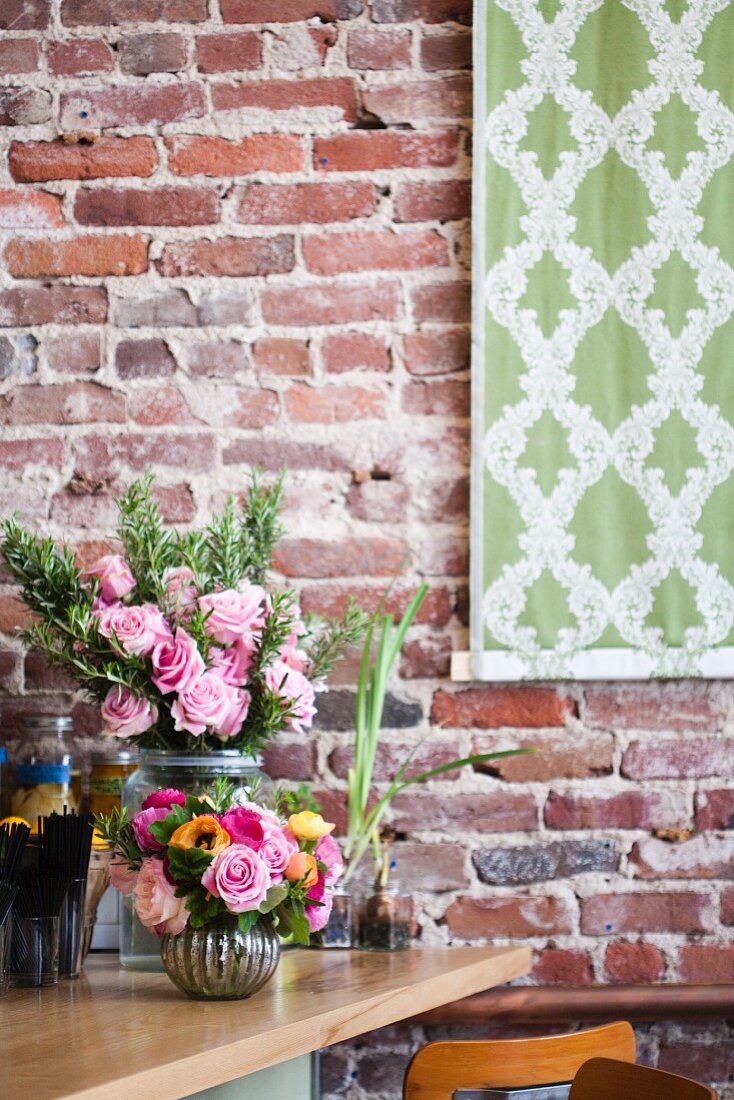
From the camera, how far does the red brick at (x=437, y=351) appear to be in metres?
1.98

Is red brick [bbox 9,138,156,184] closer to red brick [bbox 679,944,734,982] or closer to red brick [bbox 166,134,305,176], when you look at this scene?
red brick [bbox 166,134,305,176]

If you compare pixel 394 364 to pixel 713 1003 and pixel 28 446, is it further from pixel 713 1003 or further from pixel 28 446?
pixel 713 1003

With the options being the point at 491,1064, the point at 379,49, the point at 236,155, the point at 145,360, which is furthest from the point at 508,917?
the point at 379,49

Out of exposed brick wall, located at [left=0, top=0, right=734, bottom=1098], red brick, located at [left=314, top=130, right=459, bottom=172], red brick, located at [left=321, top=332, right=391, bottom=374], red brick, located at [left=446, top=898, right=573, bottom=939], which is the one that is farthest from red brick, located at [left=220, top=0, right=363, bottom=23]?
red brick, located at [left=446, top=898, right=573, bottom=939]

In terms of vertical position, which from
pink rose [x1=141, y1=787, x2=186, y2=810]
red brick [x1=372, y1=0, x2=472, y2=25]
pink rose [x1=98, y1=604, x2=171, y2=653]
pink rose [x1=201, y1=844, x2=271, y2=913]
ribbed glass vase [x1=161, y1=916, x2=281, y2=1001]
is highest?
red brick [x1=372, y1=0, x2=472, y2=25]

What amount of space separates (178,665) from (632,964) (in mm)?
880

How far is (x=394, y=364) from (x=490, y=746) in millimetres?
627

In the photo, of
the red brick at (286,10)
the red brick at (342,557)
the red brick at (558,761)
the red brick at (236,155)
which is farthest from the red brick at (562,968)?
the red brick at (286,10)

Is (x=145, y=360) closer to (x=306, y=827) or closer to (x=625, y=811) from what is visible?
(x=306, y=827)

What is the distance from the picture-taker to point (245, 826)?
133 centimetres

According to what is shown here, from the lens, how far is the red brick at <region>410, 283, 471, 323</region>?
1991mm

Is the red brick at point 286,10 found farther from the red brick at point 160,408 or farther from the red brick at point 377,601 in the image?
the red brick at point 377,601

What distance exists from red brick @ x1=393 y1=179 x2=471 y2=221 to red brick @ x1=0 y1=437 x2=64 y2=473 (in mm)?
674

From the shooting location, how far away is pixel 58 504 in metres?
2.02
